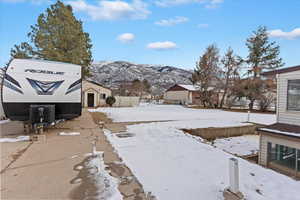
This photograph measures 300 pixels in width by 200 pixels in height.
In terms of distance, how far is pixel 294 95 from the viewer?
5852 mm

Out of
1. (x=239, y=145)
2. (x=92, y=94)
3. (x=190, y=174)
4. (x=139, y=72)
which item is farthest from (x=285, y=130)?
(x=139, y=72)

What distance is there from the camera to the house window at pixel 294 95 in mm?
5762

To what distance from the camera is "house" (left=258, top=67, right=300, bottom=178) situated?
537cm

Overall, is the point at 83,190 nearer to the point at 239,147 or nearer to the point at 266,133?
the point at 266,133

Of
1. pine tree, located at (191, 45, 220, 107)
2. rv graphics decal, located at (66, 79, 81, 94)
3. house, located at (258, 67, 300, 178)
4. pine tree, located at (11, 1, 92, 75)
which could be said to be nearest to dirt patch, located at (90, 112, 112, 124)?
rv graphics decal, located at (66, 79, 81, 94)

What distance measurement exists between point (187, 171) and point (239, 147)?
19.9 feet

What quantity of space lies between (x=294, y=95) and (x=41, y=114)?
920cm

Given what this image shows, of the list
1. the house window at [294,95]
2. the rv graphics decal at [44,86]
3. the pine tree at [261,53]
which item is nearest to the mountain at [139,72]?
the pine tree at [261,53]

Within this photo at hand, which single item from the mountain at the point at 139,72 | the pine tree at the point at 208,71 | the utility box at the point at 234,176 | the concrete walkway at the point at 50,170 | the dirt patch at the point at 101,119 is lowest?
the concrete walkway at the point at 50,170

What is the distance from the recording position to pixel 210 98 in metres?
24.5

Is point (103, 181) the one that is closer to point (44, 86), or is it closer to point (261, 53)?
point (44, 86)

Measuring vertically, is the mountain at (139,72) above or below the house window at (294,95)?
above

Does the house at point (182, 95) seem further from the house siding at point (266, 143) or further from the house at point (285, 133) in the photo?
the house siding at point (266, 143)

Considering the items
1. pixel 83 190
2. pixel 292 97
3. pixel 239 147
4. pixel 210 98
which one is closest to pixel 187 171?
pixel 83 190
